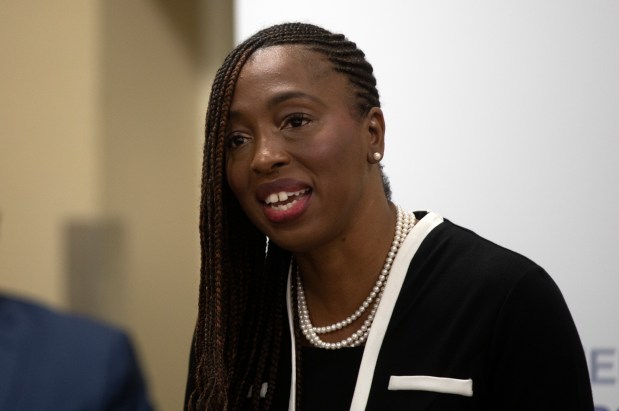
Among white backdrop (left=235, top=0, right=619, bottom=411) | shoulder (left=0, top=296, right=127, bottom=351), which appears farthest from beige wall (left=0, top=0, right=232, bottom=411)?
shoulder (left=0, top=296, right=127, bottom=351)

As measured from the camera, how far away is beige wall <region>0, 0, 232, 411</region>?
2.86m

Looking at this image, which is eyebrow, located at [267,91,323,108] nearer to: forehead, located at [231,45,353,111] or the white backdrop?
forehead, located at [231,45,353,111]

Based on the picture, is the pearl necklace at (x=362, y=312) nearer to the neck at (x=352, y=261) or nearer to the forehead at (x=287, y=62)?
the neck at (x=352, y=261)

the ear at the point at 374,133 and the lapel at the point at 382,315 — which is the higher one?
the ear at the point at 374,133

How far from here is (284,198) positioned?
1.77 metres

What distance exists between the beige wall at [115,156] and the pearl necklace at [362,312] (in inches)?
41.1

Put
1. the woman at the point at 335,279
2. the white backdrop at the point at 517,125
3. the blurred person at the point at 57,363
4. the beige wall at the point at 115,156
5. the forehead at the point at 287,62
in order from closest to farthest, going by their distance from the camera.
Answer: the blurred person at the point at 57,363 → the woman at the point at 335,279 → the forehead at the point at 287,62 → the white backdrop at the point at 517,125 → the beige wall at the point at 115,156

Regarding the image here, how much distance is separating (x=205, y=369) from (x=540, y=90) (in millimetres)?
1124

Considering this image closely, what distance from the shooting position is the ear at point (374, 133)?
188cm

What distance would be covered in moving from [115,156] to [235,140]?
1.26 m

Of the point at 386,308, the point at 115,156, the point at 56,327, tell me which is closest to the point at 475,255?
the point at 386,308

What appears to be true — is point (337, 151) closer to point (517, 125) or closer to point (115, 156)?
point (517, 125)

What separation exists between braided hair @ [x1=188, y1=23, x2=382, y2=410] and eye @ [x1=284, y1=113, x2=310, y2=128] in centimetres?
13

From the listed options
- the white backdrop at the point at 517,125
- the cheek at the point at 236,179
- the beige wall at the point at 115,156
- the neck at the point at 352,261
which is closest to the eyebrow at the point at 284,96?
the cheek at the point at 236,179
